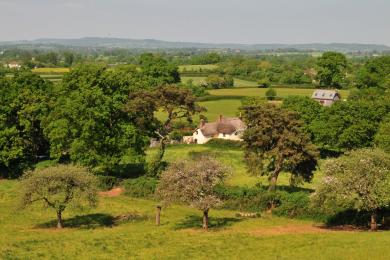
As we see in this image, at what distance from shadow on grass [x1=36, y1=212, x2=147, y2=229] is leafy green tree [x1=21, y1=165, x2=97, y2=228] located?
71.4 inches

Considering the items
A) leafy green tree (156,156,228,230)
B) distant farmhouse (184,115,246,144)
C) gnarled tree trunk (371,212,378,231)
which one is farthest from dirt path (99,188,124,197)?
distant farmhouse (184,115,246,144)

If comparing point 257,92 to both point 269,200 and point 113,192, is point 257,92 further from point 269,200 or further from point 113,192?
point 269,200

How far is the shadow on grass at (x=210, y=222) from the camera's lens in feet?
161

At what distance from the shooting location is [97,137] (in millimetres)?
64688

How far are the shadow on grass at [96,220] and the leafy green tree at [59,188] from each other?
1.81m

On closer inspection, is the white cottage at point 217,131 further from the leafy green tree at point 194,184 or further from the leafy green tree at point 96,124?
the leafy green tree at point 194,184

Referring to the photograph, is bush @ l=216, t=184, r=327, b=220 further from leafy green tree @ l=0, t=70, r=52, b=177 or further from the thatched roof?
the thatched roof

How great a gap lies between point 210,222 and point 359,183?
14.3m

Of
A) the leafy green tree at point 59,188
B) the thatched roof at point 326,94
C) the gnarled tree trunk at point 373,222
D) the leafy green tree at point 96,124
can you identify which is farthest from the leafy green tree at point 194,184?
the thatched roof at point 326,94

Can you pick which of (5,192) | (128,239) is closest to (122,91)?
(5,192)

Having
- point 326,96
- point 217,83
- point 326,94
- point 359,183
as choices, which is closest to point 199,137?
point 326,96

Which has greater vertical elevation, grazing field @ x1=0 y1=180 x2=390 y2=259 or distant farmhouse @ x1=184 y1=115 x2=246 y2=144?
grazing field @ x1=0 y1=180 x2=390 y2=259

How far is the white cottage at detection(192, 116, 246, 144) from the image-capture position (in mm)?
105625

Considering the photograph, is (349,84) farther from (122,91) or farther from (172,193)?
(172,193)
